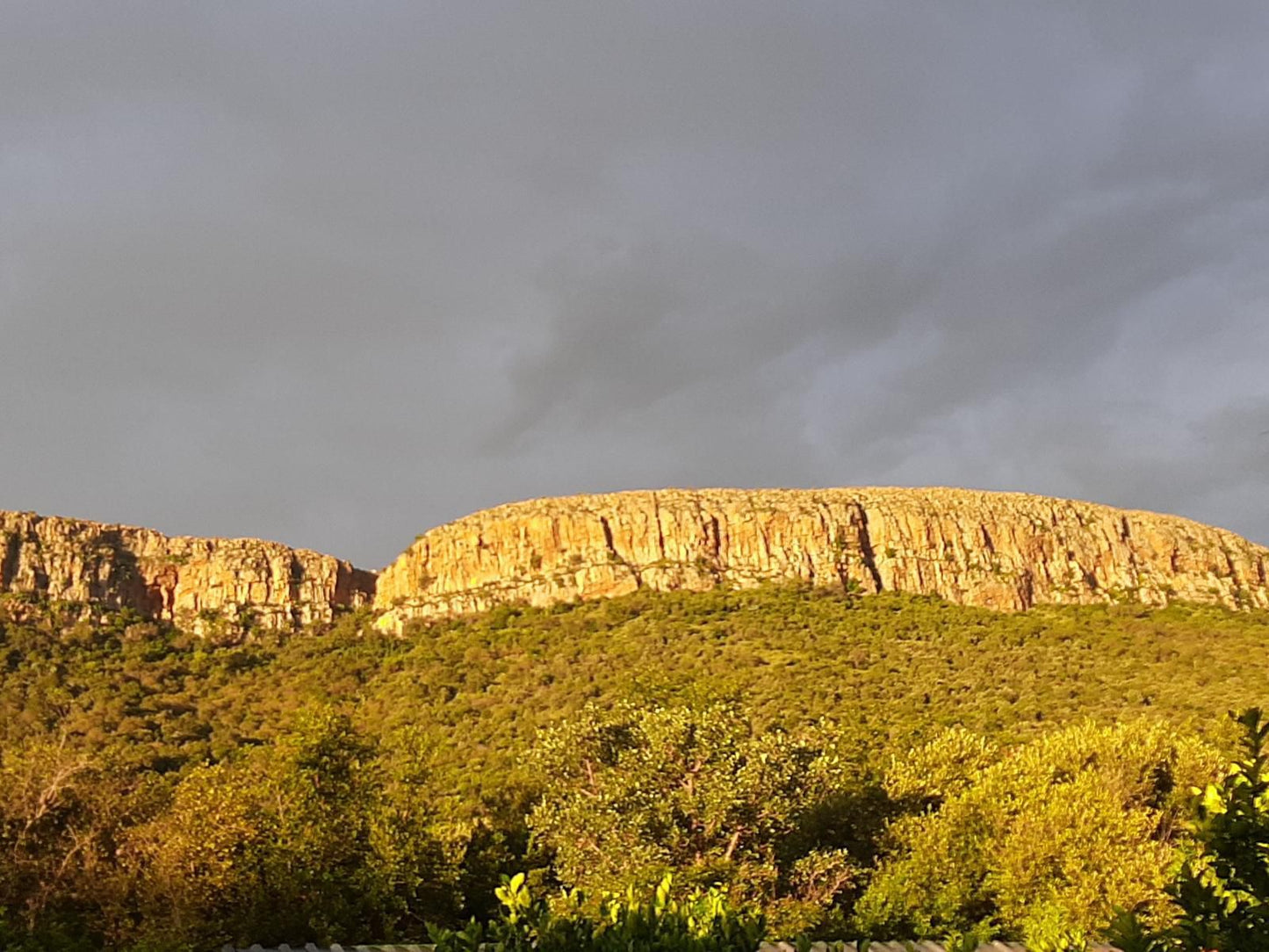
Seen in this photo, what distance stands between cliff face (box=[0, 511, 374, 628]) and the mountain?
6.0 inches

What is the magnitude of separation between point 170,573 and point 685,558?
46561 mm

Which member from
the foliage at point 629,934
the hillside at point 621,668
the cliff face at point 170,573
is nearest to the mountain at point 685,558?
the cliff face at point 170,573

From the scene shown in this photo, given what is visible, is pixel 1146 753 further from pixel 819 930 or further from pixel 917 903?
pixel 819 930

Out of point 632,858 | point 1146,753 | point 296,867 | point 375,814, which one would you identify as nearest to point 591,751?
point 632,858

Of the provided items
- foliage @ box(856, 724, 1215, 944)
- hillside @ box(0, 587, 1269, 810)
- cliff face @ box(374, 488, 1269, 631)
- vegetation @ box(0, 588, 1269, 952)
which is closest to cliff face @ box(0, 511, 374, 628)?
hillside @ box(0, 587, 1269, 810)

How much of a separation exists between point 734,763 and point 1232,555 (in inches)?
3756

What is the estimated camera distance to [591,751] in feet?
86.5

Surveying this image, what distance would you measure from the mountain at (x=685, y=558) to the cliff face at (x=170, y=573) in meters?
0.15

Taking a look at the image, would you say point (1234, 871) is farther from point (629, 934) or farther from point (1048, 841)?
point (1048, 841)

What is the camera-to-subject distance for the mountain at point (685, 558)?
299ft

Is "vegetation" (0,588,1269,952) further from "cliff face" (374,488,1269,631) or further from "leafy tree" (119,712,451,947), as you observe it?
"cliff face" (374,488,1269,631)

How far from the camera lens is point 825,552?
95.0 metres

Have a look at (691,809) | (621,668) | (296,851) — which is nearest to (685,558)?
(621,668)

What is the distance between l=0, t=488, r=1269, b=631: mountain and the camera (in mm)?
91125
